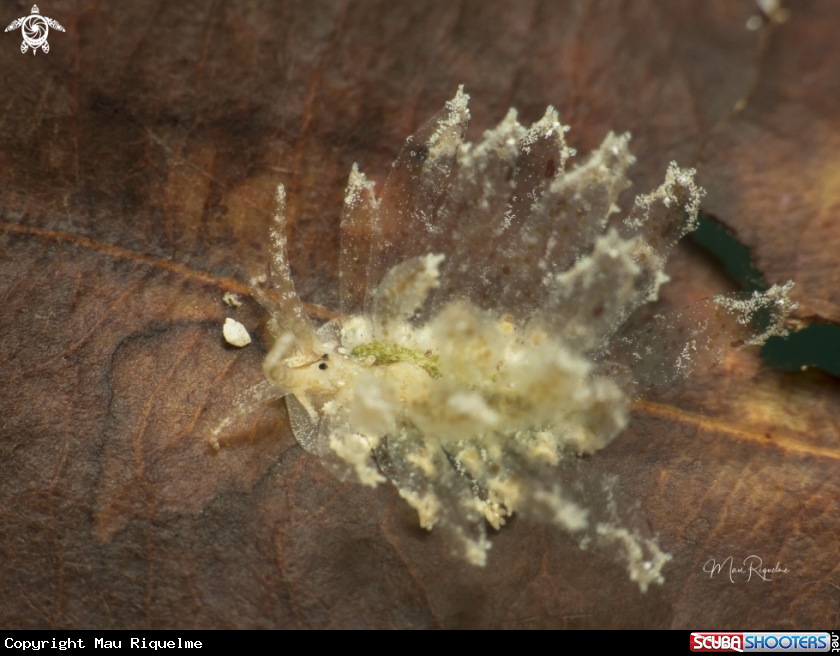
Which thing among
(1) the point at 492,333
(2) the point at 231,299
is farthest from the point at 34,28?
(1) the point at 492,333

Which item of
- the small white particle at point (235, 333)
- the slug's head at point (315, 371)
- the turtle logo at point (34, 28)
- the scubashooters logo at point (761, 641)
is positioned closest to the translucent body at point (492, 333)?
the slug's head at point (315, 371)

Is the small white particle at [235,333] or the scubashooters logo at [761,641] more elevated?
the small white particle at [235,333]

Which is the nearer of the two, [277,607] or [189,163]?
[277,607]

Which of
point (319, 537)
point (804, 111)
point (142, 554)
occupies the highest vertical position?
point (804, 111)

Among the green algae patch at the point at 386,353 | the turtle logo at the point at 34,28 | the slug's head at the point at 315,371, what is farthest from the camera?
the green algae patch at the point at 386,353

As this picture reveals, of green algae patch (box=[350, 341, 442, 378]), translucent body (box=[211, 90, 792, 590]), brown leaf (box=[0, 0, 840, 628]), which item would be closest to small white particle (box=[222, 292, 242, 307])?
brown leaf (box=[0, 0, 840, 628])

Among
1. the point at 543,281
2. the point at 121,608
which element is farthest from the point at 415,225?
the point at 121,608

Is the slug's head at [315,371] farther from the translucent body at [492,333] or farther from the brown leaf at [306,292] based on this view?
the brown leaf at [306,292]

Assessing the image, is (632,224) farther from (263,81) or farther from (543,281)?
(263,81)
